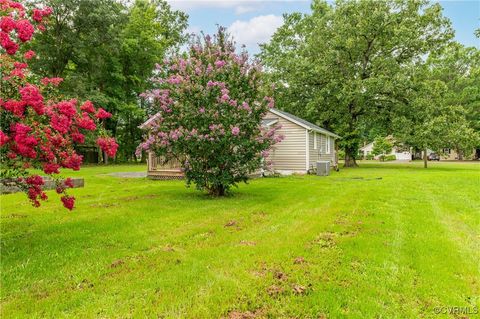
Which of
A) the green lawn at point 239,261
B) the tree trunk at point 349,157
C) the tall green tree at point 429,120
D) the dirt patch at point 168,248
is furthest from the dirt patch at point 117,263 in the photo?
the tree trunk at point 349,157

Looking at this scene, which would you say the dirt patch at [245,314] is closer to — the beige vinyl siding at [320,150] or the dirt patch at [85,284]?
the dirt patch at [85,284]

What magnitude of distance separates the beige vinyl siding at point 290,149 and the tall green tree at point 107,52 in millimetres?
15618

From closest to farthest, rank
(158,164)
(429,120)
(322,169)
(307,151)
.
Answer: (158,164), (322,169), (307,151), (429,120)

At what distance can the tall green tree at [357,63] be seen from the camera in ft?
78.8

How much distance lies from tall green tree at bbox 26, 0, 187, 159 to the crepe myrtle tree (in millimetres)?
19844

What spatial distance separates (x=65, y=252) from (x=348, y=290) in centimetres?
389

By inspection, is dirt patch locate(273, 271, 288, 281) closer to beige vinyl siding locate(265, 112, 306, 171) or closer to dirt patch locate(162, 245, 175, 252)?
dirt patch locate(162, 245, 175, 252)

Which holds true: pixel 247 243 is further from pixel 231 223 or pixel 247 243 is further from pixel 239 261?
pixel 231 223

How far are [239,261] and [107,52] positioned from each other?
30209 millimetres

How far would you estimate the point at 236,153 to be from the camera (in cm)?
941

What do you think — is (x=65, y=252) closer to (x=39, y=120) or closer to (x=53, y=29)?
(x=39, y=120)

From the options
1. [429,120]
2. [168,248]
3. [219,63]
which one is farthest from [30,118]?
[429,120]

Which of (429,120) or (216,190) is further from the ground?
(429,120)

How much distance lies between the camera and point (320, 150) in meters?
21.4
